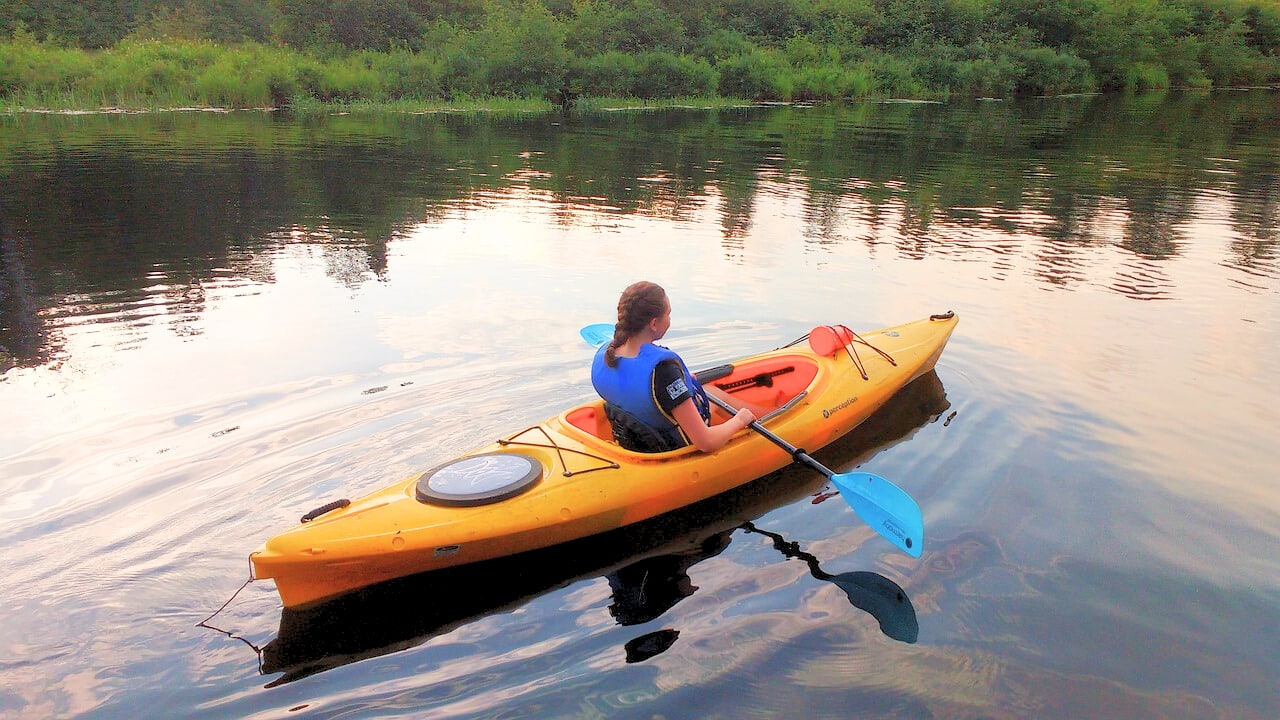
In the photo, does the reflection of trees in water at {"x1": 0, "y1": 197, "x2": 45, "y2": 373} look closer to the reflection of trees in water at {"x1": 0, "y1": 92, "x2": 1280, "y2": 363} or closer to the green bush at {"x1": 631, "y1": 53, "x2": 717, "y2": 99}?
the reflection of trees in water at {"x1": 0, "y1": 92, "x2": 1280, "y2": 363}

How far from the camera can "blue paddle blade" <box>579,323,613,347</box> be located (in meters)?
5.77

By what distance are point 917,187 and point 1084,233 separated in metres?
3.52

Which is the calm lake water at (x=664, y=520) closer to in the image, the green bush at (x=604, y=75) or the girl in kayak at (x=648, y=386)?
the girl in kayak at (x=648, y=386)

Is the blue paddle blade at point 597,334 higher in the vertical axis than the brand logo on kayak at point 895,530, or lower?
higher

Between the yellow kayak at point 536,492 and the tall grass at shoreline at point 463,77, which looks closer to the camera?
the yellow kayak at point 536,492

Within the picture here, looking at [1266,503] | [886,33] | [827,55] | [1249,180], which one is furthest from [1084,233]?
[886,33]

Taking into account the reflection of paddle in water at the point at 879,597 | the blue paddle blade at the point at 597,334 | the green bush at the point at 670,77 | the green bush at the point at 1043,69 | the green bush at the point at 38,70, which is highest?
the green bush at the point at 1043,69

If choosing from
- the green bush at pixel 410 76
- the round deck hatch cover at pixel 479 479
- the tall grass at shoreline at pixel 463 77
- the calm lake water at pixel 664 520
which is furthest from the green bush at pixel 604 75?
the round deck hatch cover at pixel 479 479

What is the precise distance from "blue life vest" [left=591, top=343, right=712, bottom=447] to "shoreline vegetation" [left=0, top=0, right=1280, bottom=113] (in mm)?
24079

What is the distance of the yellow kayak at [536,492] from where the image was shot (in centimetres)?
339

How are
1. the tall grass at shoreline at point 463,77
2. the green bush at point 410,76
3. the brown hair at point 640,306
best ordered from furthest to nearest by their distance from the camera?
the green bush at point 410,76 < the tall grass at shoreline at point 463,77 < the brown hair at point 640,306

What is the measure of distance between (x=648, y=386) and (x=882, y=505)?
3.93 ft

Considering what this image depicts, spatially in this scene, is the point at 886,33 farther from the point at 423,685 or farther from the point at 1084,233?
the point at 423,685

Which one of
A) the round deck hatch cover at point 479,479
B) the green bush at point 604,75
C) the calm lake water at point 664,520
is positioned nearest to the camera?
the calm lake water at point 664,520
